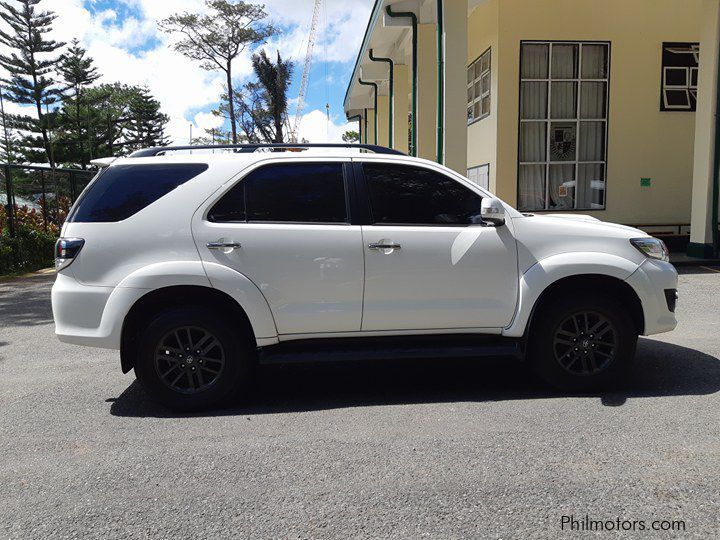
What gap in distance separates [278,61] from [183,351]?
46.9 m

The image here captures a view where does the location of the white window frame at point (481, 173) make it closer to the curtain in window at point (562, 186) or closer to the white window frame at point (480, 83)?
the white window frame at point (480, 83)

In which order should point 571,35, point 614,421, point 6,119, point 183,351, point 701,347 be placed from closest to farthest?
point 614,421 → point 183,351 → point 701,347 → point 571,35 → point 6,119

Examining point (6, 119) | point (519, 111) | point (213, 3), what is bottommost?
point (519, 111)

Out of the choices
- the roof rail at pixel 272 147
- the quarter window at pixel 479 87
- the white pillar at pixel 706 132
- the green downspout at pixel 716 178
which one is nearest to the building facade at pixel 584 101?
the quarter window at pixel 479 87

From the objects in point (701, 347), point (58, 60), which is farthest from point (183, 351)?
point (58, 60)

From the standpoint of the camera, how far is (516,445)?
3.94m

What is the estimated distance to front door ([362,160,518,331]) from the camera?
4711 mm

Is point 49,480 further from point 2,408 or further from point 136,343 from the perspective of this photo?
point 2,408

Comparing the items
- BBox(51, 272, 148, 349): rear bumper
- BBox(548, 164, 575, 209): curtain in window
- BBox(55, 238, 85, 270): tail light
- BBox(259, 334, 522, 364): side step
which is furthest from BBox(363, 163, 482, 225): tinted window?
BBox(548, 164, 575, 209): curtain in window

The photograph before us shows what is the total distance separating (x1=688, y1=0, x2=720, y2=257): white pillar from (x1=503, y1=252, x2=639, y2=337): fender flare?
9182 mm

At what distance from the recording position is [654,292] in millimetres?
4902

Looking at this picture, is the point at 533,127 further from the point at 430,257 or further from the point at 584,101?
the point at 430,257

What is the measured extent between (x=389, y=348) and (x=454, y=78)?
773cm

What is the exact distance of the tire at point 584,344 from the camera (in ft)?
15.9
